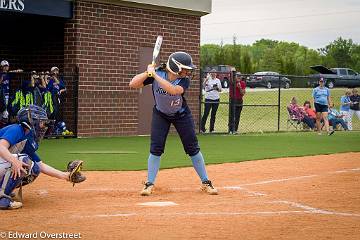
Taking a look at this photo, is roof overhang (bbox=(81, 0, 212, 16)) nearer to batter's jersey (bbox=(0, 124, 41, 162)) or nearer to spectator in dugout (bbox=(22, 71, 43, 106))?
spectator in dugout (bbox=(22, 71, 43, 106))

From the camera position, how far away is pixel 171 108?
978 centimetres

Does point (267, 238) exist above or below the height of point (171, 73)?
below

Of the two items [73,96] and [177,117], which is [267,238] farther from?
[73,96]

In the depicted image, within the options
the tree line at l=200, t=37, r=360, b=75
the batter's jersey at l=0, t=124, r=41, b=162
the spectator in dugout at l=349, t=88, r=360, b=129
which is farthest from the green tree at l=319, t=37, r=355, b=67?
the batter's jersey at l=0, t=124, r=41, b=162

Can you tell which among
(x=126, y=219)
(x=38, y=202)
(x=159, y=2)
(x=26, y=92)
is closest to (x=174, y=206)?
(x=126, y=219)

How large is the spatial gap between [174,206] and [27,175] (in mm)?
1795

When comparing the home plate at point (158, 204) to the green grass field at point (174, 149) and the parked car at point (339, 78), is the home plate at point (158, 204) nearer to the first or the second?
the green grass field at point (174, 149)

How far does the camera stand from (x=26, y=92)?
2011 cm

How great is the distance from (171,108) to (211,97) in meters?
15.2

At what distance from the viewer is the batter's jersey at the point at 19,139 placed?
8.47 metres

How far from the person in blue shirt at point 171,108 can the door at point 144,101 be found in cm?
1324

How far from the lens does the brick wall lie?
70.1 ft

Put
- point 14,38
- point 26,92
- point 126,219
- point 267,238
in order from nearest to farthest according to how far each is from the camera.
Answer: point 267,238, point 126,219, point 26,92, point 14,38

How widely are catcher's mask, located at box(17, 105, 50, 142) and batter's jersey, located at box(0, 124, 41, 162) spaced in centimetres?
7
